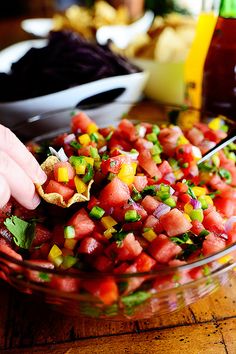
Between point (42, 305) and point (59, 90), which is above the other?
point (59, 90)

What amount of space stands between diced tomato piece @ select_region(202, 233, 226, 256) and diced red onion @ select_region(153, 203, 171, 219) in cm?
10

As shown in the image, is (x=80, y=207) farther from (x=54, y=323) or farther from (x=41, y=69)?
(x=41, y=69)

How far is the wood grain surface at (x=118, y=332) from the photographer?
89 cm

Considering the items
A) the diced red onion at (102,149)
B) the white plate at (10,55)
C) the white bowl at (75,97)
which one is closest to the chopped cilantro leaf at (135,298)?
the diced red onion at (102,149)

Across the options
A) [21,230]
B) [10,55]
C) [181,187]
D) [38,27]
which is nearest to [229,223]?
[181,187]

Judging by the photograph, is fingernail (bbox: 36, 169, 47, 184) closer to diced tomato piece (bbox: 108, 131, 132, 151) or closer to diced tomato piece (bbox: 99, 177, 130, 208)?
diced tomato piece (bbox: 99, 177, 130, 208)

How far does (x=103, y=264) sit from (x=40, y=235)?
0.17 metres

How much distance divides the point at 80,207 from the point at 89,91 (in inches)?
26.5

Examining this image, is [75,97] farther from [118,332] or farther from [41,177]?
[118,332]

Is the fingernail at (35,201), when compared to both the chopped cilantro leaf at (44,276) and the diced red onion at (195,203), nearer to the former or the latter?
the chopped cilantro leaf at (44,276)

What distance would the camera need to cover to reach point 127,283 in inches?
29.6

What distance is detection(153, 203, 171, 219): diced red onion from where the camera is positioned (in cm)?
93

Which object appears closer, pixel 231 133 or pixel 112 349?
pixel 112 349

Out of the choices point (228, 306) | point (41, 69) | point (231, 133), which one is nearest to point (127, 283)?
point (228, 306)
